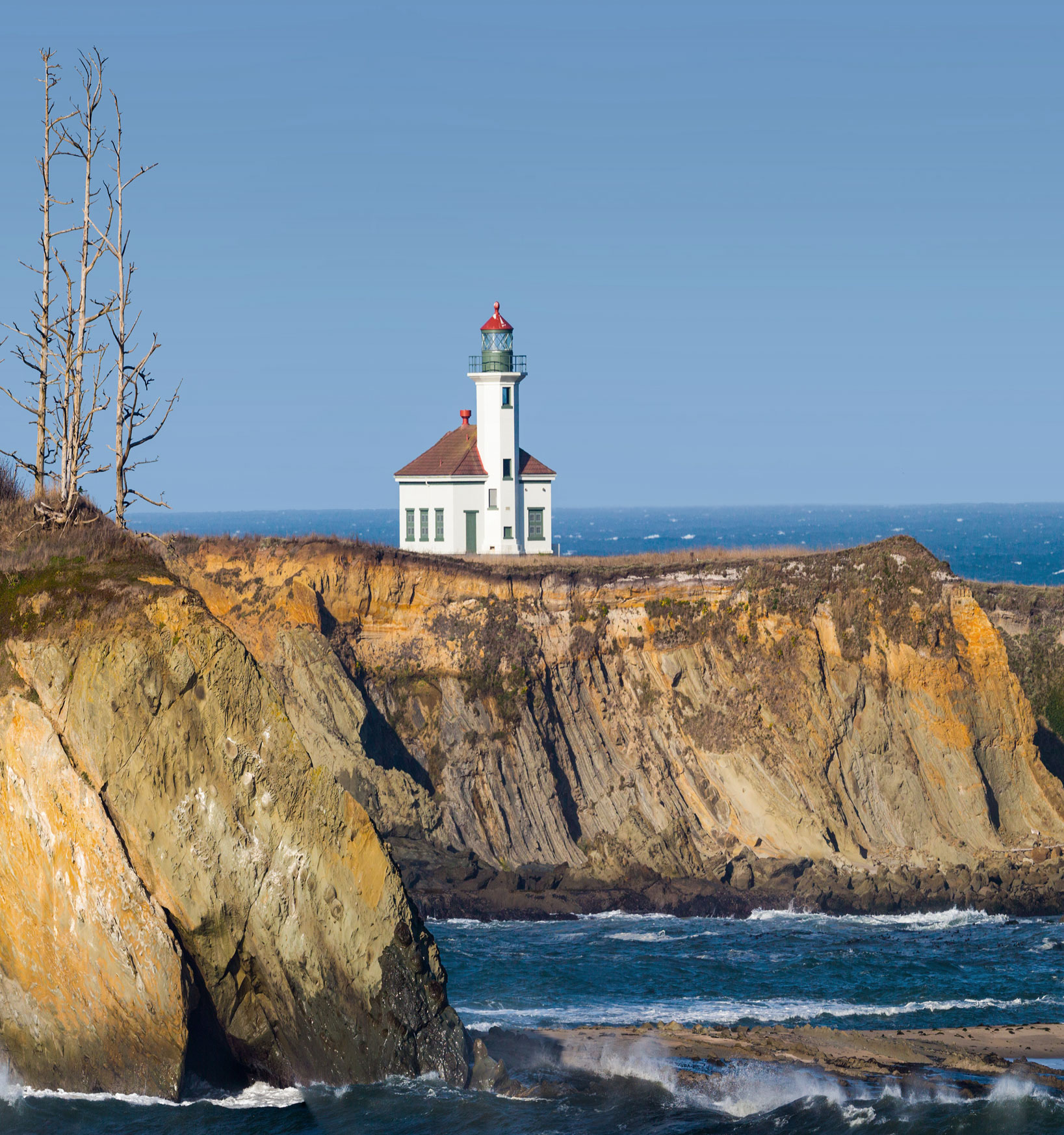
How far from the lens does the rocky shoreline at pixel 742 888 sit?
38.2 metres

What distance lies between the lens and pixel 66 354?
24.3 meters

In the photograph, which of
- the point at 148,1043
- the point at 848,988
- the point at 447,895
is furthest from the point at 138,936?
the point at 447,895

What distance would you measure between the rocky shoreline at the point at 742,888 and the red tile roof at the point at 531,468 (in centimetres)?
2005

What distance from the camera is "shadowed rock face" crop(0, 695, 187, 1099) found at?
20312 mm

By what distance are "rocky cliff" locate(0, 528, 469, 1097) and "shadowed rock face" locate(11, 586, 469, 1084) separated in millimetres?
26

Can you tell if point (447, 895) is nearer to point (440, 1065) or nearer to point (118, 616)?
point (440, 1065)

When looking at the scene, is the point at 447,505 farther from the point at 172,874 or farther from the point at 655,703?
the point at 172,874

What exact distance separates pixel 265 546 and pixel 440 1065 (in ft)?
85.6

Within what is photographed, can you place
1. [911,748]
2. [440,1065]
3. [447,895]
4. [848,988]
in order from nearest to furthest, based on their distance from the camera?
1. [440,1065]
2. [848,988]
3. [447,895]
4. [911,748]

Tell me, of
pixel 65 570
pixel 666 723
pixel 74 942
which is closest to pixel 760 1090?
pixel 74 942

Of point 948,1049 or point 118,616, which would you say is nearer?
point 118,616

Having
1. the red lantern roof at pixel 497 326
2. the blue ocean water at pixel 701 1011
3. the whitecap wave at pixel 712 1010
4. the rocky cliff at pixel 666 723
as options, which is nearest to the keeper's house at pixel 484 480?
the red lantern roof at pixel 497 326

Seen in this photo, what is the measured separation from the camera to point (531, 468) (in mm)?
58156

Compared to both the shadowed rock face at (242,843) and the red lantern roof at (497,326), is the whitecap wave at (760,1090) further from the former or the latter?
the red lantern roof at (497,326)
